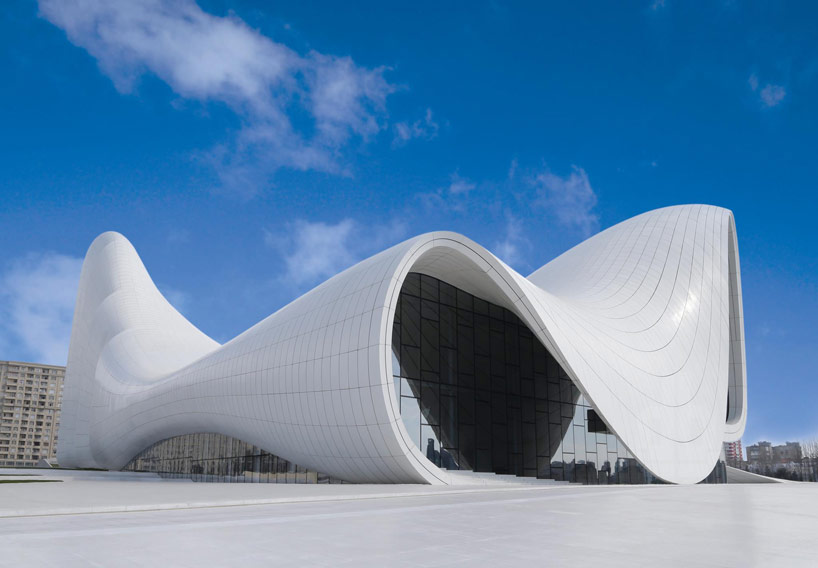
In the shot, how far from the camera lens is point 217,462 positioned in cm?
Answer: 2814

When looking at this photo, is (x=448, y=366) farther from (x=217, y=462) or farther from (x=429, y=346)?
(x=217, y=462)

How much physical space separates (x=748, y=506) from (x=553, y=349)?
1167 cm

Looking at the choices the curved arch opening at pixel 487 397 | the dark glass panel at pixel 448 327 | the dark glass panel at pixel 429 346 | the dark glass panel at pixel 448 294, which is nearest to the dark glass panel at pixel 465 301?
the curved arch opening at pixel 487 397

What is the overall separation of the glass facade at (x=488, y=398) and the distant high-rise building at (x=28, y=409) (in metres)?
105

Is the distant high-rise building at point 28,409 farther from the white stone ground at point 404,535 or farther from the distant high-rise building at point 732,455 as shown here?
the white stone ground at point 404,535

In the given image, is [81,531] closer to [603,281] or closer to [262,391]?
[262,391]

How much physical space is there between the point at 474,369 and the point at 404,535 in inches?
857

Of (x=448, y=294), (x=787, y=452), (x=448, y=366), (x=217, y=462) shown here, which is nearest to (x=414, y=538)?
(x=448, y=366)

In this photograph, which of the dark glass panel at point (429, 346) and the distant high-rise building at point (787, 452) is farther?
the distant high-rise building at point (787, 452)

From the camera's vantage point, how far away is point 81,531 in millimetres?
6465

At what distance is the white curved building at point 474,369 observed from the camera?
61.9 feet

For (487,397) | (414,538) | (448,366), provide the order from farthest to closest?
(487,397)
(448,366)
(414,538)

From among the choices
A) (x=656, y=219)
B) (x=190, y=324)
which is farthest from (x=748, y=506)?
(x=190, y=324)

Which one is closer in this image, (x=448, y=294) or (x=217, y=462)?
(x=448, y=294)
